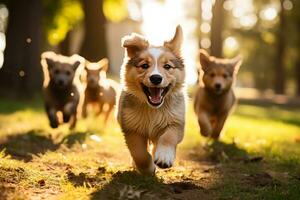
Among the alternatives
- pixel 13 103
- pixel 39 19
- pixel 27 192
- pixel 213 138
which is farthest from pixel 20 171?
pixel 39 19

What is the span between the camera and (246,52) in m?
59.6

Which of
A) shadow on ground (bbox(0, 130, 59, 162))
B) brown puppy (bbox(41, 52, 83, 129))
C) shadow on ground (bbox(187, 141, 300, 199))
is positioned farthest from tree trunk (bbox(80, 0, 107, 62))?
shadow on ground (bbox(187, 141, 300, 199))

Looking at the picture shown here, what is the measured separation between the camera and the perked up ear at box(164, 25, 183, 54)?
23.0ft

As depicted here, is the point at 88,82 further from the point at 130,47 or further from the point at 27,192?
the point at 27,192

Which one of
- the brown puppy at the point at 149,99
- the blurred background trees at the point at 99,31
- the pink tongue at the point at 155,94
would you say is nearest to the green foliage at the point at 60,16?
the blurred background trees at the point at 99,31

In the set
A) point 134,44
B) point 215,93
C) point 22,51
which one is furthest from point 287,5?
point 134,44

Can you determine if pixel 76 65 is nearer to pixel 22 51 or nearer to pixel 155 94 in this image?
pixel 155 94

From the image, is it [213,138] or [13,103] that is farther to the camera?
[13,103]

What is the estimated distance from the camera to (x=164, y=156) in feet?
19.5

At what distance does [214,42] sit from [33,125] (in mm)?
12423

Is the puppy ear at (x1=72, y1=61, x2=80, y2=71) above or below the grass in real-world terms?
above

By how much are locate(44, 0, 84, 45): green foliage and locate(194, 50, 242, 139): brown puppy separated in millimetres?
19534

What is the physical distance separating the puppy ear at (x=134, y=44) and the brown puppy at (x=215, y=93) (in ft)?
13.3

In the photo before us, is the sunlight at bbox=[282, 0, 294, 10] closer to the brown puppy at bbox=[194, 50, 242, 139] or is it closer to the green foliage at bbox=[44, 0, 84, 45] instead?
the green foliage at bbox=[44, 0, 84, 45]
